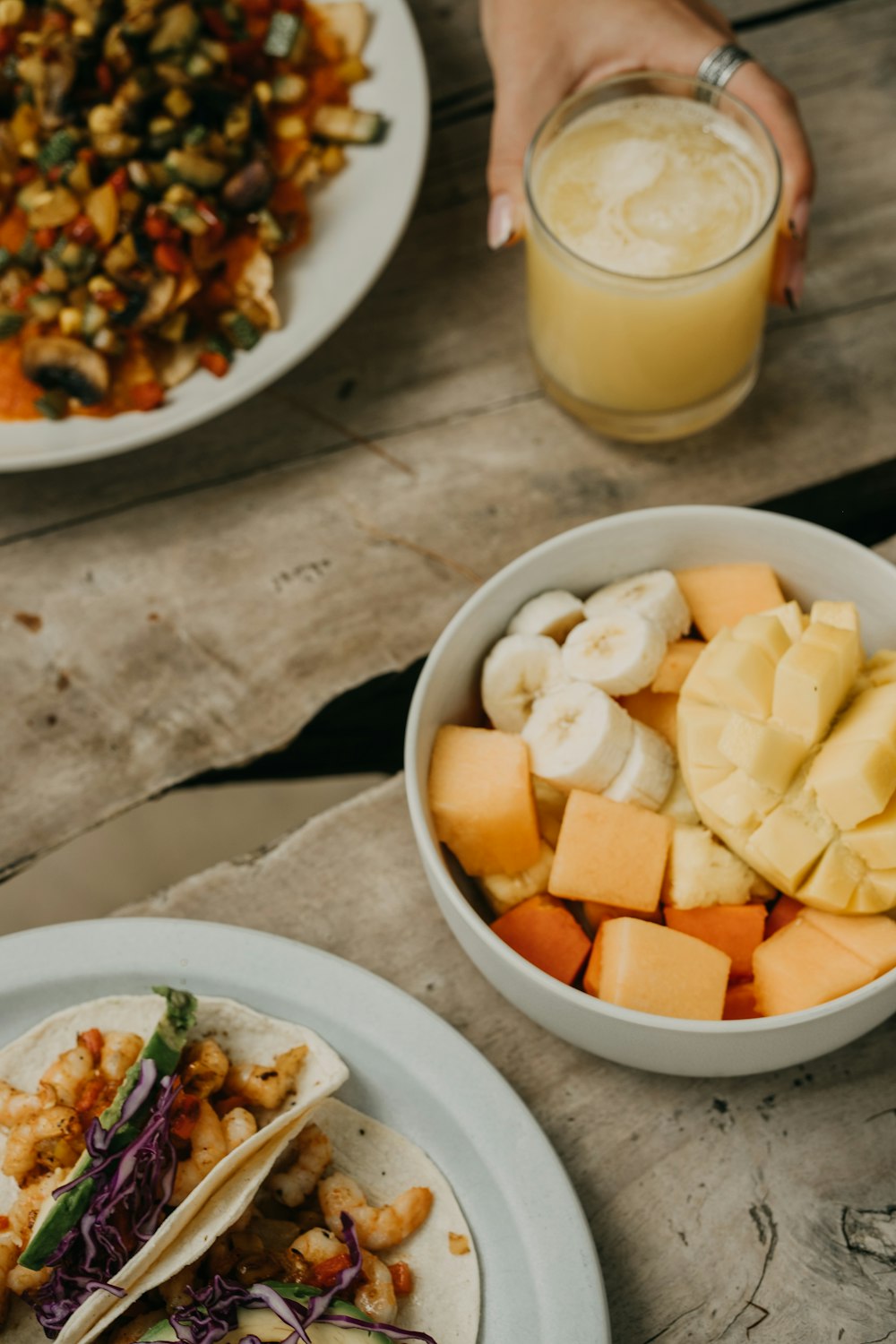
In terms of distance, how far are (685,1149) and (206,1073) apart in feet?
1.53

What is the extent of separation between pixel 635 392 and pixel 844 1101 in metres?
0.80

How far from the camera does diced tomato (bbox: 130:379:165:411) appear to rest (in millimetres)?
1343

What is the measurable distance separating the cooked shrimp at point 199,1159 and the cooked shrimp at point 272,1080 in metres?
0.05

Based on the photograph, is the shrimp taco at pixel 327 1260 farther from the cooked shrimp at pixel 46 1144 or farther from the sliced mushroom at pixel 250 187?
the sliced mushroom at pixel 250 187

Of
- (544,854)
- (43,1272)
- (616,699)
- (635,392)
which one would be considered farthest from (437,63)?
(43,1272)

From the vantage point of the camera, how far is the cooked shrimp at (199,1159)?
1028mm

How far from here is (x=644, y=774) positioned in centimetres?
108

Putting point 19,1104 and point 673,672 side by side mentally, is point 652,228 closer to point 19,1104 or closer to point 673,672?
point 673,672

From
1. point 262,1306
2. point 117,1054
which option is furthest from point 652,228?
point 262,1306

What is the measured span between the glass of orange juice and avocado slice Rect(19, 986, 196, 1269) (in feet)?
2.73

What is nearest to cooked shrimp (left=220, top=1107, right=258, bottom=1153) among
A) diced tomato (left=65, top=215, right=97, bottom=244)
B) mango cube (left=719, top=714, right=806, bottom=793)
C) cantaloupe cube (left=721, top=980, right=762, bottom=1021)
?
cantaloupe cube (left=721, top=980, right=762, bottom=1021)

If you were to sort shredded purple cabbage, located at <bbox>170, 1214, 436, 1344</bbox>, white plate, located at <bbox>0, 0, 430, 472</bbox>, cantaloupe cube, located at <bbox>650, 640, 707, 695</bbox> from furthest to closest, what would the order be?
1. white plate, located at <bbox>0, 0, 430, 472</bbox>
2. cantaloupe cube, located at <bbox>650, 640, 707, 695</bbox>
3. shredded purple cabbage, located at <bbox>170, 1214, 436, 1344</bbox>

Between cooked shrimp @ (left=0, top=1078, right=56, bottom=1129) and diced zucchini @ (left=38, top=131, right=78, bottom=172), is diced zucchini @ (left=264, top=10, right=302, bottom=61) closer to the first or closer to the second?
diced zucchini @ (left=38, top=131, right=78, bottom=172)

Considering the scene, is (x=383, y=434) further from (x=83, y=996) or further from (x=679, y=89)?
(x=83, y=996)
